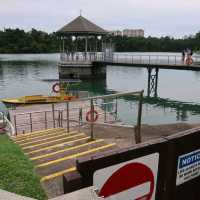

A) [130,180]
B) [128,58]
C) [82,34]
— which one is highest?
[82,34]

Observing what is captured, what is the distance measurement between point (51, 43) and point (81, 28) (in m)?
81.7

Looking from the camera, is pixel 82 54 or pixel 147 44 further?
pixel 147 44

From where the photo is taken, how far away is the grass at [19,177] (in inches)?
139

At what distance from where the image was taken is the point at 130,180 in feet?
6.64

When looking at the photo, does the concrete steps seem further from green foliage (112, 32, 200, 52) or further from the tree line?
green foliage (112, 32, 200, 52)

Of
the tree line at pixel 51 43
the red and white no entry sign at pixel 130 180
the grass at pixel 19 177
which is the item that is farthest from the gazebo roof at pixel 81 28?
the tree line at pixel 51 43

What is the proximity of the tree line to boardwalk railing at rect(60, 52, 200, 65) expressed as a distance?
45.3 m

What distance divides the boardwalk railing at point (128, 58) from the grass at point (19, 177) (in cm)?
2922

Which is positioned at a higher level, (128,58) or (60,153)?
(128,58)

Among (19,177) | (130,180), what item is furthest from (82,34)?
(130,180)

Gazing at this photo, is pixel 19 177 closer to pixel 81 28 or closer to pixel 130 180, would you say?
pixel 130 180

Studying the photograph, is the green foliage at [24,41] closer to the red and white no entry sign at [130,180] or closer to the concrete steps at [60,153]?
the concrete steps at [60,153]

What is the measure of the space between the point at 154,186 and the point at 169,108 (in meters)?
23.3

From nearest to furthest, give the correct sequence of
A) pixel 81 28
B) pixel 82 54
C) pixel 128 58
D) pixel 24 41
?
pixel 128 58 → pixel 81 28 → pixel 82 54 → pixel 24 41
